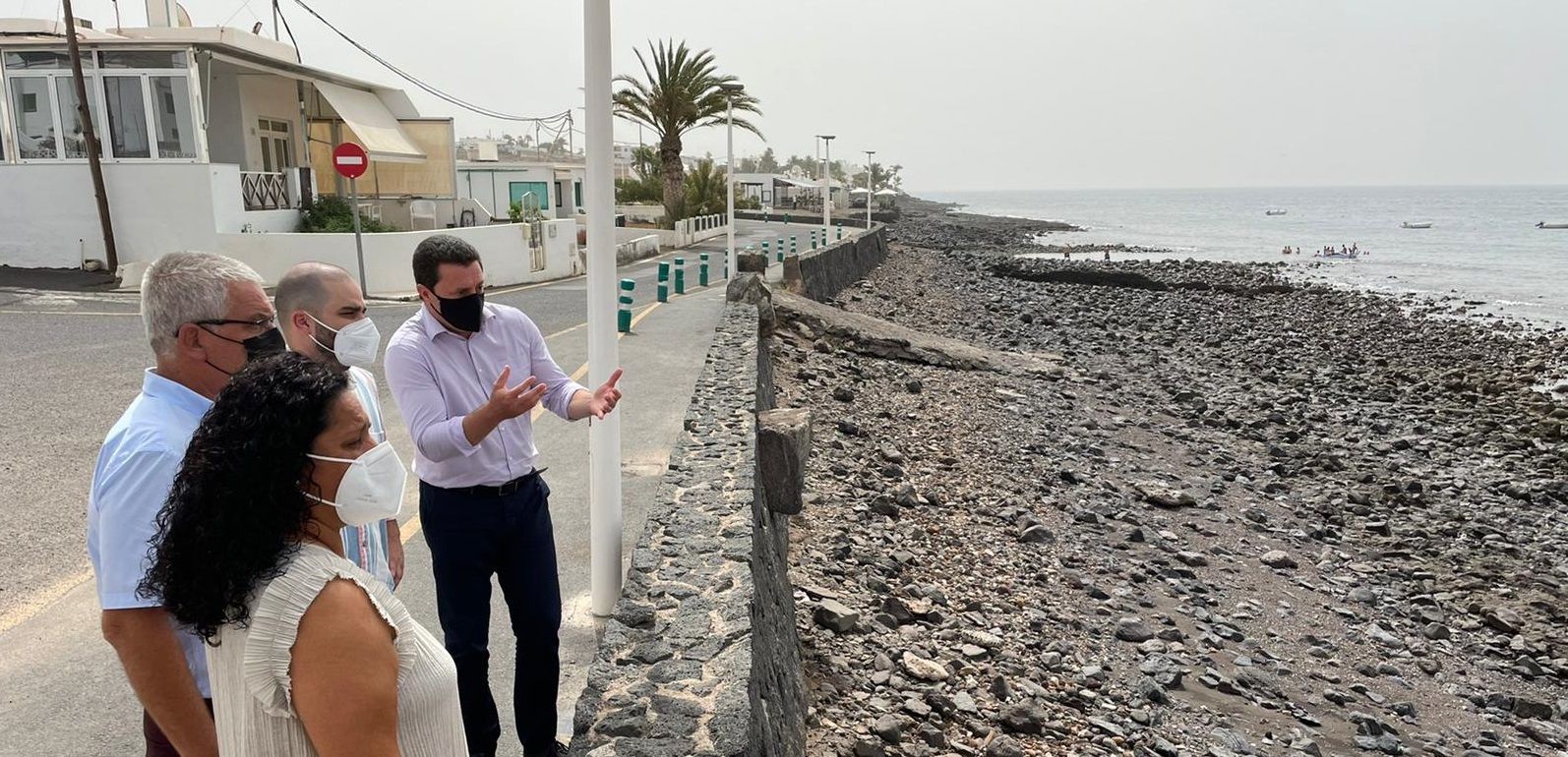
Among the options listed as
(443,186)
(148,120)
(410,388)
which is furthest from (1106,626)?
(443,186)

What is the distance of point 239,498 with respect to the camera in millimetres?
1729

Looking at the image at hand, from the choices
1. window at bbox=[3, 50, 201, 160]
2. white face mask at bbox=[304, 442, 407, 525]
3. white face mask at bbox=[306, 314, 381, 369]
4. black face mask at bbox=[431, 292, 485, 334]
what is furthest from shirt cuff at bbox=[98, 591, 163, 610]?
window at bbox=[3, 50, 201, 160]

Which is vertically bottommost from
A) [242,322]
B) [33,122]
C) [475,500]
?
[475,500]

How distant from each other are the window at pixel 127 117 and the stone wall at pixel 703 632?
58.9 ft

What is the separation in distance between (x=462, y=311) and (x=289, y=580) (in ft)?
5.85

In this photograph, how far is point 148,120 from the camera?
741 inches

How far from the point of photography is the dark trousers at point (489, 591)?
10.9ft

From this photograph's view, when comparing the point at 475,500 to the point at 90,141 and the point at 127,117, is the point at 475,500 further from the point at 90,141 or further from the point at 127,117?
the point at 127,117

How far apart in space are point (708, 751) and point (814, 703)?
235cm

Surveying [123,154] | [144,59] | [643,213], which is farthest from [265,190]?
[643,213]

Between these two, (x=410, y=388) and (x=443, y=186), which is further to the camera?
(x=443, y=186)

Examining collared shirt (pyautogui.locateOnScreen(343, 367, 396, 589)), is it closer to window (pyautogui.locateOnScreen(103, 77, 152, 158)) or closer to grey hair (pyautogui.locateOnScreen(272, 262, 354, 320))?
grey hair (pyautogui.locateOnScreen(272, 262, 354, 320))

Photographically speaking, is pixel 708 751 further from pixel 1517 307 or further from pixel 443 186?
pixel 1517 307

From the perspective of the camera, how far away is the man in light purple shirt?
3316 mm
